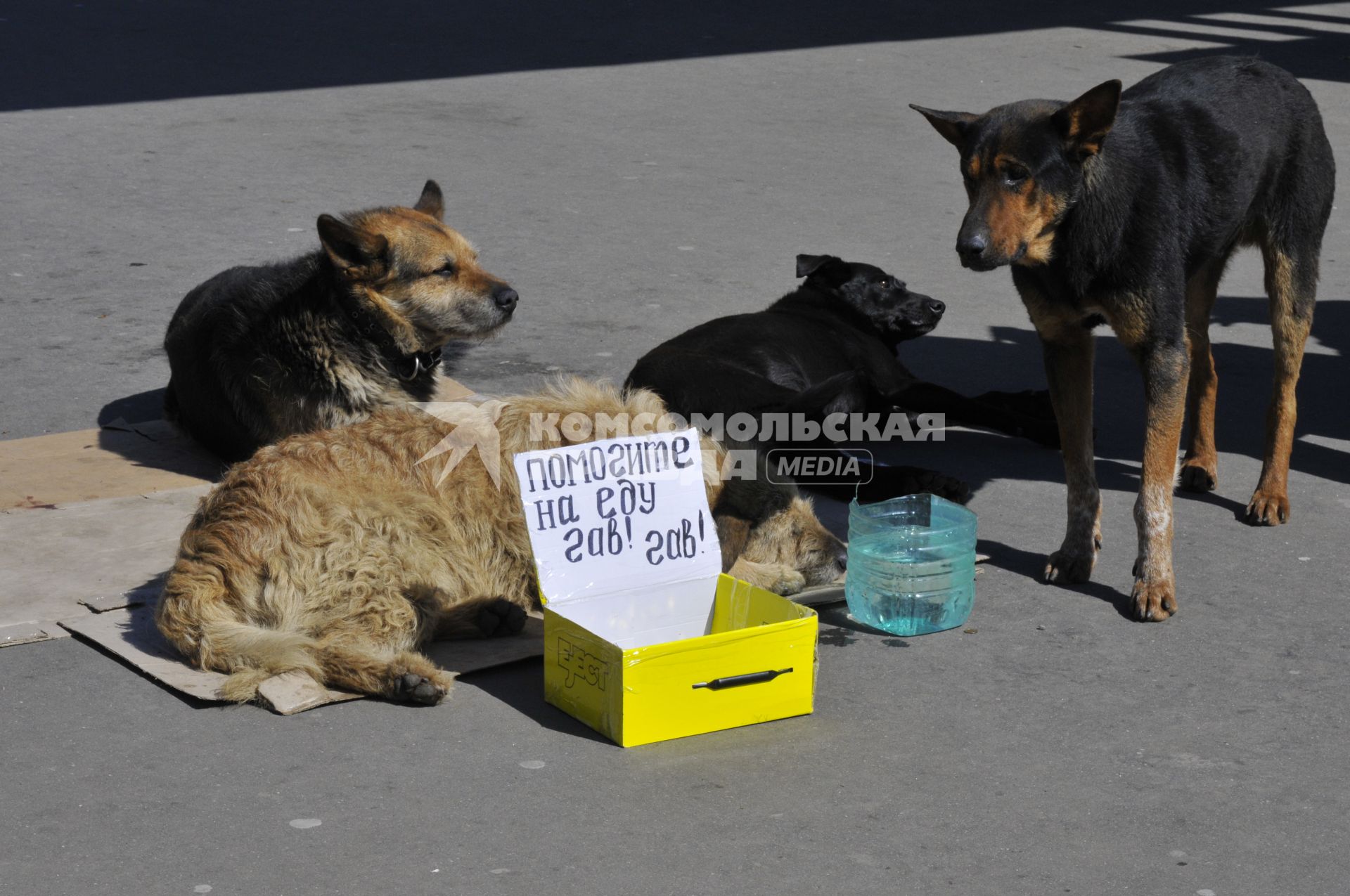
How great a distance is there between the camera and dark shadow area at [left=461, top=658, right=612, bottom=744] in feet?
14.4

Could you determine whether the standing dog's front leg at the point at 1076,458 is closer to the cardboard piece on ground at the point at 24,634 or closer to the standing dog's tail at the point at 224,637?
the standing dog's tail at the point at 224,637

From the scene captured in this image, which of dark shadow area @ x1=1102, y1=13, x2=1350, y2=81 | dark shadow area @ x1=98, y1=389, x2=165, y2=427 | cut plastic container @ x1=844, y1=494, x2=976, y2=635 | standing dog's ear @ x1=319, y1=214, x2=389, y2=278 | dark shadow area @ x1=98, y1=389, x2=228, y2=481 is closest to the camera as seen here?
cut plastic container @ x1=844, y1=494, x2=976, y2=635

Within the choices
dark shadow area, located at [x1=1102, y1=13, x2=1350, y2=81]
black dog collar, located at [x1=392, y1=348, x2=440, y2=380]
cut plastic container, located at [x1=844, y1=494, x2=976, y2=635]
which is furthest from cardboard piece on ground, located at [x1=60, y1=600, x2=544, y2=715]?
dark shadow area, located at [x1=1102, y1=13, x2=1350, y2=81]

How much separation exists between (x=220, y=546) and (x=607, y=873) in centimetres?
171

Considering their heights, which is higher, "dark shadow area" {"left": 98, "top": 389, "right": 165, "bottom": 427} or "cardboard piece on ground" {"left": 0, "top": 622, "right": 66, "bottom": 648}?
"dark shadow area" {"left": 98, "top": 389, "right": 165, "bottom": 427}

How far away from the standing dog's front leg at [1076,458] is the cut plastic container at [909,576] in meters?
0.47

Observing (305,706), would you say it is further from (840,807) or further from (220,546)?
(840,807)

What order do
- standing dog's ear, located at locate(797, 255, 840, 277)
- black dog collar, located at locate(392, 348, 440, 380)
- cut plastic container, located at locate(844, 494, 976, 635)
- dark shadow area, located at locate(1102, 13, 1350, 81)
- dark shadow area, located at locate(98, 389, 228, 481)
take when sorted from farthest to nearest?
dark shadow area, located at locate(1102, 13, 1350, 81)
standing dog's ear, located at locate(797, 255, 840, 277)
dark shadow area, located at locate(98, 389, 228, 481)
black dog collar, located at locate(392, 348, 440, 380)
cut plastic container, located at locate(844, 494, 976, 635)

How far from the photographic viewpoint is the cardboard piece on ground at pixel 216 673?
440 centimetres

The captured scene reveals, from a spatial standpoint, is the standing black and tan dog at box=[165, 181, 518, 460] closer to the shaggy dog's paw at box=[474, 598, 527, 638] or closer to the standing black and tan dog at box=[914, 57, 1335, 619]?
the shaggy dog's paw at box=[474, 598, 527, 638]

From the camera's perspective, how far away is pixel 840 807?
394cm

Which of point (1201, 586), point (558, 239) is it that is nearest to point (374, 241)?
point (1201, 586)

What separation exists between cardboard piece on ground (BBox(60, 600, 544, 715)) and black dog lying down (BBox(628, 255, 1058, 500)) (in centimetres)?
150

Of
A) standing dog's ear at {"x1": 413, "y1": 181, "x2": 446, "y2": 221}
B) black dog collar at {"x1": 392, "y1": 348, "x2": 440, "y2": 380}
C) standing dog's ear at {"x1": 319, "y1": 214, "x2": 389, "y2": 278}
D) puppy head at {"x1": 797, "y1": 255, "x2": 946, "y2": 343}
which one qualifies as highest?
standing dog's ear at {"x1": 413, "y1": 181, "x2": 446, "y2": 221}
